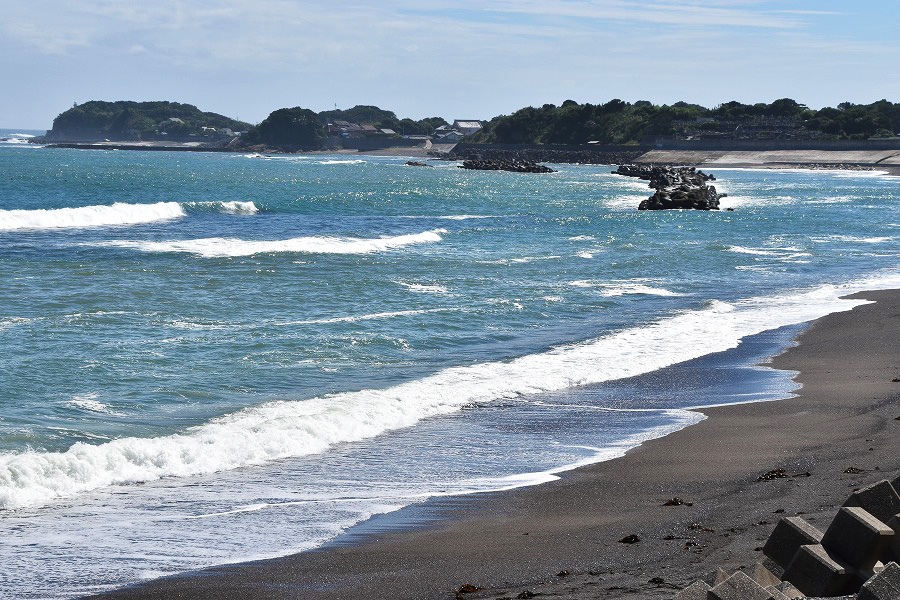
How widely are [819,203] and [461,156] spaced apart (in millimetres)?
127356

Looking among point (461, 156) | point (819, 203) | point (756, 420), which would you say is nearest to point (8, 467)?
point (756, 420)

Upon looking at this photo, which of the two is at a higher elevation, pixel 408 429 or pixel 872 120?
pixel 872 120

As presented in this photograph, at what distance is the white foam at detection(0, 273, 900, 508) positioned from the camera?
379 inches

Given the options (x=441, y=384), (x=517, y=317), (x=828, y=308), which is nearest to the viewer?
(x=441, y=384)

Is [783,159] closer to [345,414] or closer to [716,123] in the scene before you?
[716,123]

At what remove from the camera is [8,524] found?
8195 mm

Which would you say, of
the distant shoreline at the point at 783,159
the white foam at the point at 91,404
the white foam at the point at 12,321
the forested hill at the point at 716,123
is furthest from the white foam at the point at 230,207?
the forested hill at the point at 716,123

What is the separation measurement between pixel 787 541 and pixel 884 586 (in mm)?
1160

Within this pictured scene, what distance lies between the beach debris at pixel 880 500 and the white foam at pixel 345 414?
240 inches

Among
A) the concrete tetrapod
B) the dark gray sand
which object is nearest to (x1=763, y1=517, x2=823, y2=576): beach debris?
the concrete tetrapod

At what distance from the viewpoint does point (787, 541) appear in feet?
19.0

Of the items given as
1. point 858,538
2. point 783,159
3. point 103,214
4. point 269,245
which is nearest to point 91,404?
point 858,538

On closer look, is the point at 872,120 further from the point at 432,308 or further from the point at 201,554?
the point at 201,554

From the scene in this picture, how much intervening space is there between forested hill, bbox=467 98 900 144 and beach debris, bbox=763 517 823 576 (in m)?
162
